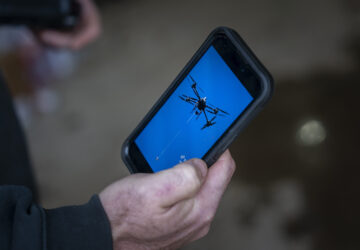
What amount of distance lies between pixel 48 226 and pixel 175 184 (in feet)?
0.54

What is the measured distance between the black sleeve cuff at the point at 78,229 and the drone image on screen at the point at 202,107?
0.63ft

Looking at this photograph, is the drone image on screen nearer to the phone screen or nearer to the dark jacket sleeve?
the phone screen

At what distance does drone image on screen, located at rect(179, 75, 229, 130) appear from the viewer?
570 mm

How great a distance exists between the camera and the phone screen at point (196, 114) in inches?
21.9

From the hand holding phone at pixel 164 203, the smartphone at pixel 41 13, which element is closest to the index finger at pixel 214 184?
the hand holding phone at pixel 164 203

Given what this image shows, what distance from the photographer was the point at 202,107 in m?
0.59

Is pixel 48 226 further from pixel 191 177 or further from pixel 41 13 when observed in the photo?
pixel 41 13

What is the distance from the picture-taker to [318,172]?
3.83ft

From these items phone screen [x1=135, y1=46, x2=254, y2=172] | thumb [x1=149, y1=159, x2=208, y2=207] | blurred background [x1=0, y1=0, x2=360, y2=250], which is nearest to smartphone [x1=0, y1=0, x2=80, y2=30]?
blurred background [x1=0, y1=0, x2=360, y2=250]

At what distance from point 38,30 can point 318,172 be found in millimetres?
869

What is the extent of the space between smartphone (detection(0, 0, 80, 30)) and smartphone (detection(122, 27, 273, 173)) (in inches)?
18.1

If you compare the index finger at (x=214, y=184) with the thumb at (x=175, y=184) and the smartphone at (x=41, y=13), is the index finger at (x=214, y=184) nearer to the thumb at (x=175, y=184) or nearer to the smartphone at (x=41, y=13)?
the thumb at (x=175, y=184)

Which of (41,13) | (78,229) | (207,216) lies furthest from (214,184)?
(41,13)

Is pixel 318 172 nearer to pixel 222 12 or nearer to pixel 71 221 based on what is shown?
pixel 222 12
